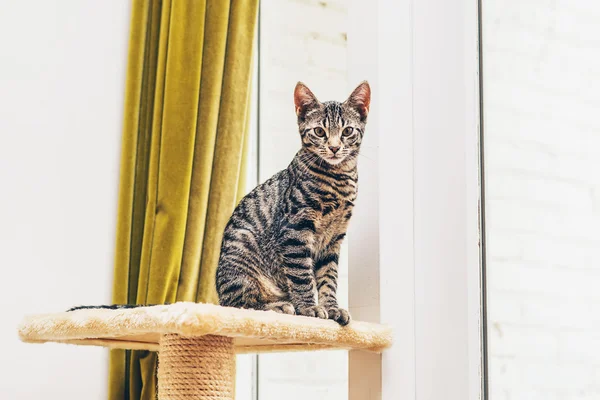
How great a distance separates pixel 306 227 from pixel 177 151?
60cm

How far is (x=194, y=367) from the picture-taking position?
104 centimetres

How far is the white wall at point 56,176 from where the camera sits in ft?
5.28

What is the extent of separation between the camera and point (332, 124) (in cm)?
117

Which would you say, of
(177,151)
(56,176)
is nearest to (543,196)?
(177,151)

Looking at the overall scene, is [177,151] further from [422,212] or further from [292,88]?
[422,212]

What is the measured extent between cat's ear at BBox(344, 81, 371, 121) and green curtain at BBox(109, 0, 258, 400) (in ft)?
1.86

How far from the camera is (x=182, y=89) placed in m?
1.68

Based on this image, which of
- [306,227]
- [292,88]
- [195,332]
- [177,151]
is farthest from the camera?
[292,88]

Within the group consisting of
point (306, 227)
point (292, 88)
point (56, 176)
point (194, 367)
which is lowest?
point (194, 367)

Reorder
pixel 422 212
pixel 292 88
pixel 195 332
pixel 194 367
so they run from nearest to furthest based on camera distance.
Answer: pixel 195 332
pixel 194 367
pixel 422 212
pixel 292 88

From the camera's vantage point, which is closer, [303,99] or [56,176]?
[303,99]

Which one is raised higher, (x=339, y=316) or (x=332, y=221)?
(x=332, y=221)

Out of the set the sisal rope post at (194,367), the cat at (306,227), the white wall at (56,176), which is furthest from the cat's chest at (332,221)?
the white wall at (56,176)

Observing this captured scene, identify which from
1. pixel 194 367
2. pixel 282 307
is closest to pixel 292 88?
pixel 282 307
